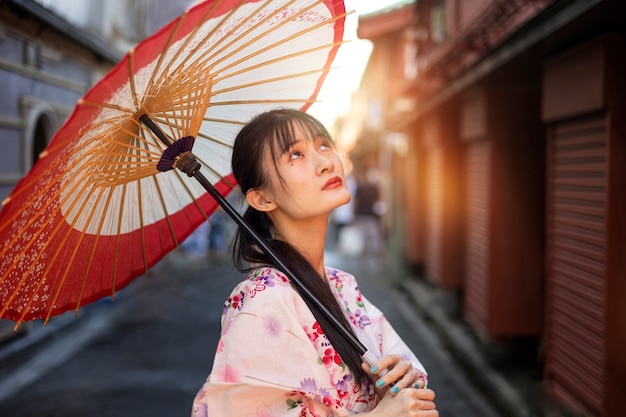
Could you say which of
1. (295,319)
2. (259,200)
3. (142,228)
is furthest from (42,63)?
(295,319)

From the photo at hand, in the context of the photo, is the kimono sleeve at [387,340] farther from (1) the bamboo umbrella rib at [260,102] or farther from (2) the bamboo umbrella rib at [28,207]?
(2) the bamboo umbrella rib at [28,207]

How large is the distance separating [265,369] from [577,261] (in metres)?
4.20

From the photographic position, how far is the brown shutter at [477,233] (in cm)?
839

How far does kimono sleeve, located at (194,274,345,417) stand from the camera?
195cm

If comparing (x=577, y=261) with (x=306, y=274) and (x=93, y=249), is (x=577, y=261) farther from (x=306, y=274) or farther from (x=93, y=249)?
(x=93, y=249)

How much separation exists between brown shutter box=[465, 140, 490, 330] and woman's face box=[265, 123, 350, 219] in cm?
617

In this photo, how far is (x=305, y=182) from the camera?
2254 millimetres

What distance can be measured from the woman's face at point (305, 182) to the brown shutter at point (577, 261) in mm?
3226

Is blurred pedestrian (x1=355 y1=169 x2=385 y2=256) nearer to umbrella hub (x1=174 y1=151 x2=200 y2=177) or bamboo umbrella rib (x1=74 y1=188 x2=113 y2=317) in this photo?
bamboo umbrella rib (x1=74 y1=188 x2=113 y2=317)

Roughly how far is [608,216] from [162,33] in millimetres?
3637

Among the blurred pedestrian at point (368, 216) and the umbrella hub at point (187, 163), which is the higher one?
the umbrella hub at point (187, 163)

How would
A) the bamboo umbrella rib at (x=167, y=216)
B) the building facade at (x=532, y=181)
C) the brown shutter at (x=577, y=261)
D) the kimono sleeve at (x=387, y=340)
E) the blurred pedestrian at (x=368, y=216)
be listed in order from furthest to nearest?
the blurred pedestrian at (x=368, y=216), the brown shutter at (x=577, y=261), the building facade at (x=532, y=181), the bamboo umbrella rib at (x=167, y=216), the kimono sleeve at (x=387, y=340)

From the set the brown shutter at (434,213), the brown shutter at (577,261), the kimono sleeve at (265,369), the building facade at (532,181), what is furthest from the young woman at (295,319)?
the brown shutter at (434,213)

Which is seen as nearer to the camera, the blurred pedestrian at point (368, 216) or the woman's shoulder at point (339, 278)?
the woman's shoulder at point (339, 278)
